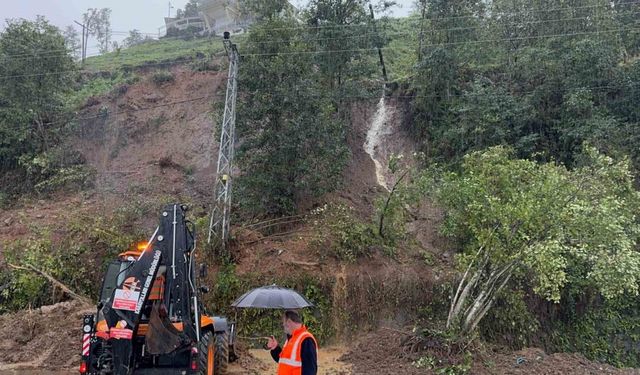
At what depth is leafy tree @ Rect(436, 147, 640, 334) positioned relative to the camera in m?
10.5

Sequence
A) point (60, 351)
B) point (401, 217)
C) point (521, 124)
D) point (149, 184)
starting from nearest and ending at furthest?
point (60, 351)
point (401, 217)
point (521, 124)
point (149, 184)

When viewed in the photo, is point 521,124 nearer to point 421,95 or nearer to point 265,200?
point 421,95

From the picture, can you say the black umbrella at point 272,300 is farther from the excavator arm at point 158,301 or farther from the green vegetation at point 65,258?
the green vegetation at point 65,258

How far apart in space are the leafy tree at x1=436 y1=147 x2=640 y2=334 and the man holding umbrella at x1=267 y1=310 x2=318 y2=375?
7080 mm

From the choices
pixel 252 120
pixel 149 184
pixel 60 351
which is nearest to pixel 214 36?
pixel 149 184

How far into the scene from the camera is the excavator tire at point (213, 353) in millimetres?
7770

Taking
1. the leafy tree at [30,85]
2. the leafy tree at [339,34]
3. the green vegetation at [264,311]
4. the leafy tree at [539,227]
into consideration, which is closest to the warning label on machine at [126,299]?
the green vegetation at [264,311]

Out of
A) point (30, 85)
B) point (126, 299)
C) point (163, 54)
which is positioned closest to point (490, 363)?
point (126, 299)

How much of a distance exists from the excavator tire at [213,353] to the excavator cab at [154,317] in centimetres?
7

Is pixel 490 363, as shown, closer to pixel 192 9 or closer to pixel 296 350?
pixel 296 350

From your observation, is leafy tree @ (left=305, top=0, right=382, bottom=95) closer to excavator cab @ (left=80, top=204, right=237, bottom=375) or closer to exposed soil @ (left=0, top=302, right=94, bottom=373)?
exposed soil @ (left=0, top=302, right=94, bottom=373)

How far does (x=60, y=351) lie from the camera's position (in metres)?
10.9

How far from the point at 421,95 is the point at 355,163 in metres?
4.51

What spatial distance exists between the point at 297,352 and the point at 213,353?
4.86 m
